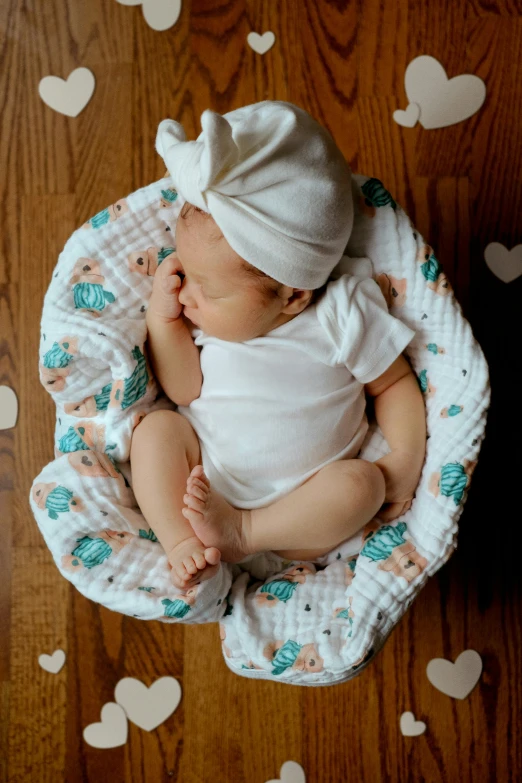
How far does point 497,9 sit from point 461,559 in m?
0.93

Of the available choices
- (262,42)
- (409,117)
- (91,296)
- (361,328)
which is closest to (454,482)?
(361,328)

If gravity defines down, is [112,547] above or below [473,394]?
below

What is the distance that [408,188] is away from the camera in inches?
52.4

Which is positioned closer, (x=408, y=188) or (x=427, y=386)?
(x=427, y=386)

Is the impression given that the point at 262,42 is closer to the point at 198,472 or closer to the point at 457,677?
the point at 198,472

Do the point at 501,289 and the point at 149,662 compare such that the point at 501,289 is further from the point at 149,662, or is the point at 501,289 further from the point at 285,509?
the point at 149,662

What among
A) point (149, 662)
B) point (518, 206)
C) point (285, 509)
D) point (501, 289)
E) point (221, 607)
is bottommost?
point (149, 662)

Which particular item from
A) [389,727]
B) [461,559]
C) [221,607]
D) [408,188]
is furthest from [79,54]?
[389,727]

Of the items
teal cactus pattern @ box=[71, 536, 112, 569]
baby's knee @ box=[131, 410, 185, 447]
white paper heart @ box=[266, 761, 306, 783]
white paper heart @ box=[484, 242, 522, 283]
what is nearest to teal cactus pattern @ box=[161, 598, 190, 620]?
teal cactus pattern @ box=[71, 536, 112, 569]

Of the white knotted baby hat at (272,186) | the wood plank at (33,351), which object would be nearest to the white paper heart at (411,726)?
the wood plank at (33,351)

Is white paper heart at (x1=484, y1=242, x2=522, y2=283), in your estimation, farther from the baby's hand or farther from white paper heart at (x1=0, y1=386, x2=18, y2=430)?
white paper heart at (x1=0, y1=386, x2=18, y2=430)

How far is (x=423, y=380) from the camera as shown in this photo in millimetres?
1105

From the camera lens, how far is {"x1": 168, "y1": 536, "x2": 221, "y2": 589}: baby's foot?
3.19ft

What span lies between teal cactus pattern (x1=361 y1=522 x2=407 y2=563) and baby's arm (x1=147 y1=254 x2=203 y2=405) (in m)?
0.32
